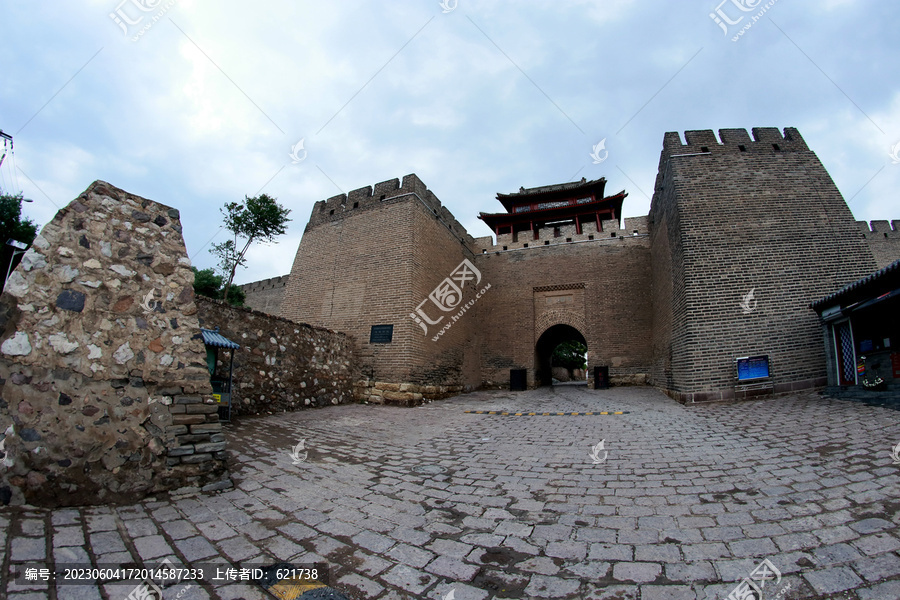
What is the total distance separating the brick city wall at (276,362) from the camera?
6.66 m

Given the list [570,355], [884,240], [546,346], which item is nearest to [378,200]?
[546,346]

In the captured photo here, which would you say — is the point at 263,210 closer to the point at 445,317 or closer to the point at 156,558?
Answer: the point at 445,317

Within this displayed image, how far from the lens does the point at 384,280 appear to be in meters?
11.0

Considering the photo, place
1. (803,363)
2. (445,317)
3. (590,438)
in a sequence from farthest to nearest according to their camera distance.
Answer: (445,317) → (803,363) → (590,438)

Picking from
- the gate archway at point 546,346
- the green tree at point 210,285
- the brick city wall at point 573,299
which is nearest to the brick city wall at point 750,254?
the brick city wall at point 573,299

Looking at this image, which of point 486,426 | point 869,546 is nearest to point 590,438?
point 486,426

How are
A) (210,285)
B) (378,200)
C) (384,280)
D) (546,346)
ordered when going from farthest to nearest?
1. (210,285)
2. (546,346)
3. (378,200)
4. (384,280)

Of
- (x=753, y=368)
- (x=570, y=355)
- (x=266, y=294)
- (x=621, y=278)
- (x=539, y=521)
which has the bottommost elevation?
(x=539, y=521)

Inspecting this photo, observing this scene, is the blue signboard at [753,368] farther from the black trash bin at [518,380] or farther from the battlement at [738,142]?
the black trash bin at [518,380]

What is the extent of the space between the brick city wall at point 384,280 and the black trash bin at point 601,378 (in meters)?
4.46

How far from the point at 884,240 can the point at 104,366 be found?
25.6 m

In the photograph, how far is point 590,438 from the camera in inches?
209

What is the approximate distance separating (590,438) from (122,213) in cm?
589

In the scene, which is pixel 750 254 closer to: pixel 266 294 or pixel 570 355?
pixel 266 294
